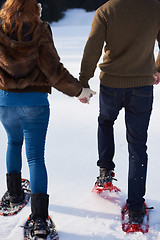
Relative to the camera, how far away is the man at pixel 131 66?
1884mm

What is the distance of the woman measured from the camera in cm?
173

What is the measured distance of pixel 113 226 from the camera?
2.10 metres

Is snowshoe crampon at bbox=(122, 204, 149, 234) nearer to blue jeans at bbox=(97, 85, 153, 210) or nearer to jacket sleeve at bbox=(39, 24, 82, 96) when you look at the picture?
blue jeans at bbox=(97, 85, 153, 210)

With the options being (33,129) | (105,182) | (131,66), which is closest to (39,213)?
(33,129)

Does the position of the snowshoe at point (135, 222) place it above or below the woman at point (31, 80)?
below

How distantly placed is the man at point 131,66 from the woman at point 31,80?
0.19m

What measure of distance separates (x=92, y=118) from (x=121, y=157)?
1155 millimetres

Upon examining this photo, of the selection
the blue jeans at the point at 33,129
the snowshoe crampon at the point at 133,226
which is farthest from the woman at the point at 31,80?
the snowshoe crampon at the point at 133,226

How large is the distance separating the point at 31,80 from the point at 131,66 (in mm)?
615

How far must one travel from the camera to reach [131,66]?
77.4 inches

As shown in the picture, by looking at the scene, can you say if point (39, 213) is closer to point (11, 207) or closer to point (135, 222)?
point (11, 207)

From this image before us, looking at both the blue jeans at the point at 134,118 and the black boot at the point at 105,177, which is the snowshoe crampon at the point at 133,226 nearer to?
the blue jeans at the point at 134,118

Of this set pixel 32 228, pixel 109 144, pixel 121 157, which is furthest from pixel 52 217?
pixel 121 157

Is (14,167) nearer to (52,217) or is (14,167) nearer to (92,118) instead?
(52,217)
